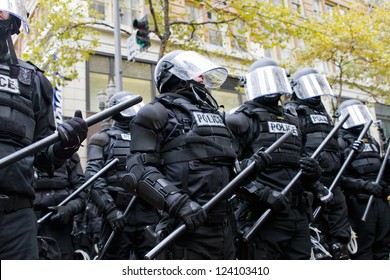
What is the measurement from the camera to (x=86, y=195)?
17.6ft

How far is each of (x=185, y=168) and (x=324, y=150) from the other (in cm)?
278

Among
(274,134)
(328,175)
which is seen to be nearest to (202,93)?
(274,134)

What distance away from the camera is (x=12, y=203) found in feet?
8.18

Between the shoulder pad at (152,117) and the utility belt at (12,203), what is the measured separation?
1.02 meters

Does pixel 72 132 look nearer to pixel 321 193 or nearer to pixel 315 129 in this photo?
pixel 321 193

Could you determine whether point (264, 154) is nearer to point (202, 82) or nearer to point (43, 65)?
point (202, 82)

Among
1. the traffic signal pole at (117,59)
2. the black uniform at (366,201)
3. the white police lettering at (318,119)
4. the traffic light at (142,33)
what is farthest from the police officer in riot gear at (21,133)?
the traffic light at (142,33)

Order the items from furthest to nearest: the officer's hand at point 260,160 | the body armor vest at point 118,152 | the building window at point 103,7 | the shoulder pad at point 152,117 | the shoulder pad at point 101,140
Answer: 1. the building window at point 103,7
2. the shoulder pad at point 101,140
3. the body armor vest at point 118,152
4. the officer's hand at point 260,160
5. the shoulder pad at point 152,117

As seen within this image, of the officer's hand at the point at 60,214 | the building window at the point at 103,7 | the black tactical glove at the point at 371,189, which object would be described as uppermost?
the building window at the point at 103,7

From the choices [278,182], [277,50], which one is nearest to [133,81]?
[277,50]

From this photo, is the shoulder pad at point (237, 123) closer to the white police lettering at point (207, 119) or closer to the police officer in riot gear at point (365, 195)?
the white police lettering at point (207, 119)

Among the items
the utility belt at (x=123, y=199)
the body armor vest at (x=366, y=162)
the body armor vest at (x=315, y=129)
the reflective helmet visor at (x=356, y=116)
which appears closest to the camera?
the utility belt at (x=123, y=199)

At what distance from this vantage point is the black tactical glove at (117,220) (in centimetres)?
473

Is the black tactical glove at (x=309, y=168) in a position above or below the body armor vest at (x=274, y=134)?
below
